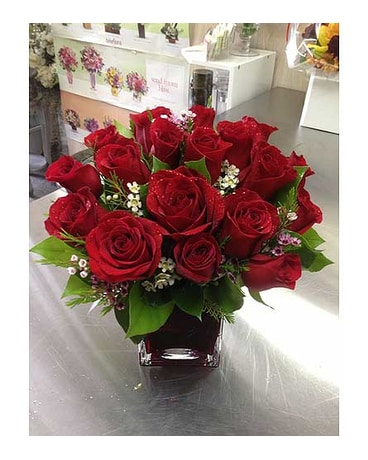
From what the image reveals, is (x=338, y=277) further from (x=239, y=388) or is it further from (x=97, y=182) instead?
(x=97, y=182)

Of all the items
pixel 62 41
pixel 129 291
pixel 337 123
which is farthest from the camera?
pixel 62 41

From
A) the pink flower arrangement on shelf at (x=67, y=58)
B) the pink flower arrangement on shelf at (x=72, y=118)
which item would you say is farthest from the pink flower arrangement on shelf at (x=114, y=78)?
the pink flower arrangement on shelf at (x=72, y=118)

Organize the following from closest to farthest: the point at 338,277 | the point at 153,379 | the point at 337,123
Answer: the point at 153,379 < the point at 338,277 < the point at 337,123

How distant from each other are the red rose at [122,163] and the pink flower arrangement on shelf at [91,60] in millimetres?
1789

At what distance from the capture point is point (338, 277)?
837 millimetres

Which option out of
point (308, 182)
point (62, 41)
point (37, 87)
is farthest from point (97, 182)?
point (37, 87)

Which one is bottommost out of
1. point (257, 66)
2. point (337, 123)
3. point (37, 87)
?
point (37, 87)

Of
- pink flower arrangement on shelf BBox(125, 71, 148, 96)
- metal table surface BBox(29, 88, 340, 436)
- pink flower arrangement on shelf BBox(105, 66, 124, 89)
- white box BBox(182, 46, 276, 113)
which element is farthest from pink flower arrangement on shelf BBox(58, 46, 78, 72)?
metal table surface BBox(29, 88, 340, 436)

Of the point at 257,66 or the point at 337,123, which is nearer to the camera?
the point at 337,123

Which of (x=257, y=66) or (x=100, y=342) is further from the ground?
(x=257, y=66)

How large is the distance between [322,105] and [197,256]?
3.73ft

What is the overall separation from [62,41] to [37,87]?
326mm

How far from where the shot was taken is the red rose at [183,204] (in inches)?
17.6

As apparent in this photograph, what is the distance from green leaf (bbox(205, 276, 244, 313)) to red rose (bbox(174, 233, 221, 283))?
0.05 m
